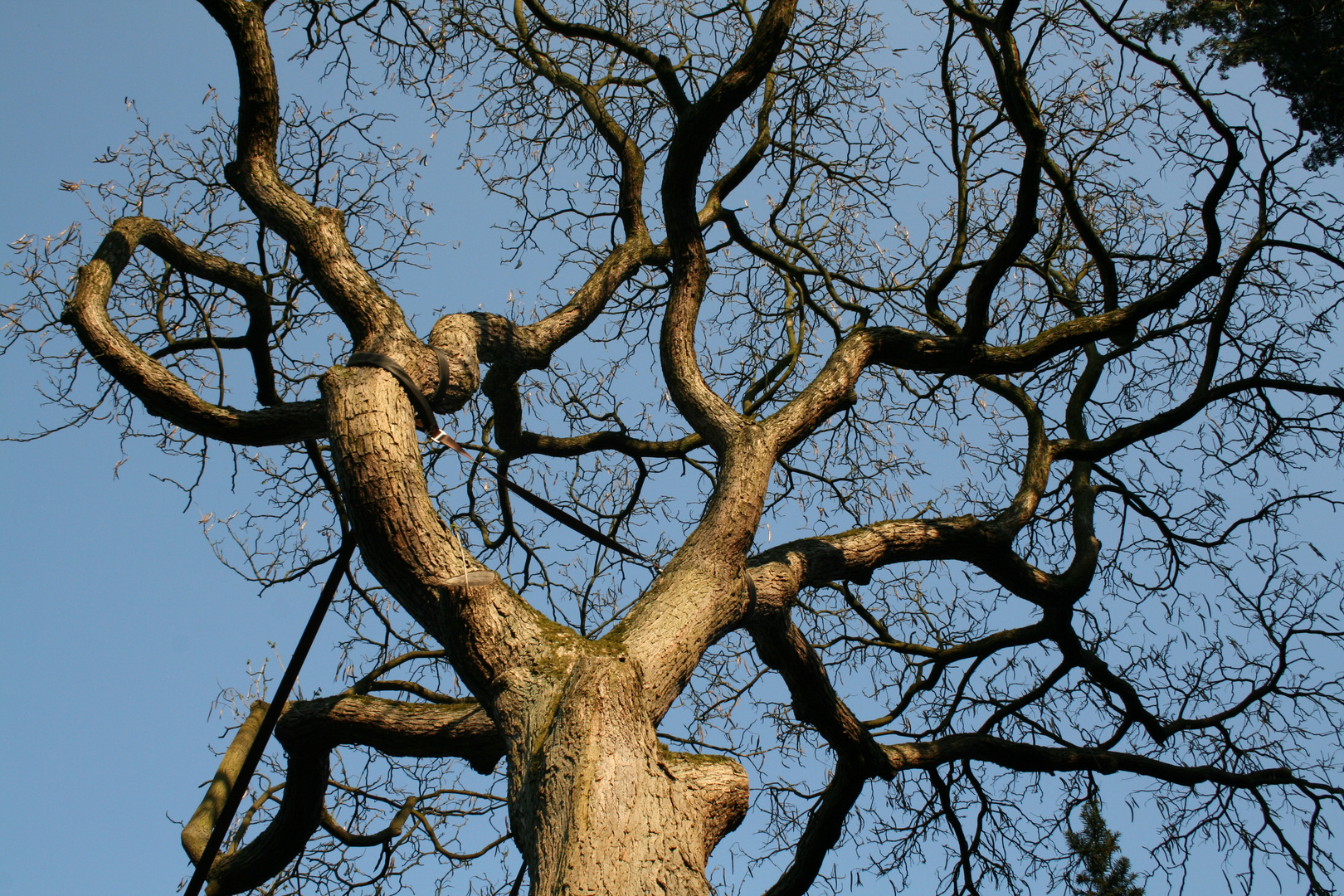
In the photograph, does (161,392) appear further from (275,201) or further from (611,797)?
(611,797)

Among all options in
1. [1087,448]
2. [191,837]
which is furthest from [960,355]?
[191,837]

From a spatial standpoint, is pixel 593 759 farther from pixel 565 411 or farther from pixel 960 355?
pixel 565 411

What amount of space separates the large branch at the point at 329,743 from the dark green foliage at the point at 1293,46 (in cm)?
477

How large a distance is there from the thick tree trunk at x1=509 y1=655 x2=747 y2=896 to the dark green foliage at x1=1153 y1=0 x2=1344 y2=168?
4.35 meters

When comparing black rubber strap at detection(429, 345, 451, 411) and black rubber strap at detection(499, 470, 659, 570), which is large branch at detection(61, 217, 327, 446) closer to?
black rubber strap at detection(429, 345, 451, 411)

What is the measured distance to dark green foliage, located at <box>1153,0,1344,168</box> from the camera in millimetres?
4281

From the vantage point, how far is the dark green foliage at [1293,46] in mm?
4281

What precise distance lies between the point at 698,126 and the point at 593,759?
2.62 meters

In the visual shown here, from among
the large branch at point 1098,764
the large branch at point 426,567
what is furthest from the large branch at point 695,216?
the large branch at point 1098,764

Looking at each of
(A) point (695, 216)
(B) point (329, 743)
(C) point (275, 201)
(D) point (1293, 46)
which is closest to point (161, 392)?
(C) point (275, 201)

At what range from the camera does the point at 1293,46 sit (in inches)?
172

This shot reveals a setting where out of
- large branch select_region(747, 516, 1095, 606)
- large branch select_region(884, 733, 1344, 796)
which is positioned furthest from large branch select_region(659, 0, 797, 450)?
large branch select_region(884, 733, 1344, 796)

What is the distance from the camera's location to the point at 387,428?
2725mm

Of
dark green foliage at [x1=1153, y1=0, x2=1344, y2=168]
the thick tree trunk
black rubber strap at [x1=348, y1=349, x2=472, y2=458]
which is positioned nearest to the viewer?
the thick tree trunk
